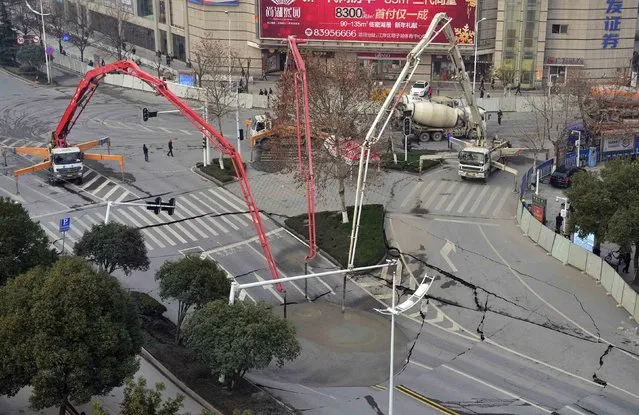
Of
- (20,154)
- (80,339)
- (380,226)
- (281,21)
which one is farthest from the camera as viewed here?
(281,21)

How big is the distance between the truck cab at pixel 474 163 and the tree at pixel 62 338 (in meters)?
36.9

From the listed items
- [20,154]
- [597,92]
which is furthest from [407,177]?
[20,154]

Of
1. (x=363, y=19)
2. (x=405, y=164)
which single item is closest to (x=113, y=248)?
(x=405, y=164)

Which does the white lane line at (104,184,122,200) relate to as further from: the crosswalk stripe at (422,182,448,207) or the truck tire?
the truck tire

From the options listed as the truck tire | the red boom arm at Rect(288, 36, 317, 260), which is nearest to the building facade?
the truck tire

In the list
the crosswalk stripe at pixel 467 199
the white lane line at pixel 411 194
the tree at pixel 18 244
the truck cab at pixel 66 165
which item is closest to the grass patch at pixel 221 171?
the truck cab at pixel 66 165

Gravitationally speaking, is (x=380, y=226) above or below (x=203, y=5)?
below

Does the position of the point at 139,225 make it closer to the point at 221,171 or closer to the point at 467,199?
the point at 221,171

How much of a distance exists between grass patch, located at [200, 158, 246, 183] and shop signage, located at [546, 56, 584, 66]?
43.1 meters

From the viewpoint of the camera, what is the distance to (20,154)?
233 feet

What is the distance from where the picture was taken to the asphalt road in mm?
37000

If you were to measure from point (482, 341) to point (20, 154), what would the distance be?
45388mm

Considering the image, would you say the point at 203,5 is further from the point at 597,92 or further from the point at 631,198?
the point at 631,198

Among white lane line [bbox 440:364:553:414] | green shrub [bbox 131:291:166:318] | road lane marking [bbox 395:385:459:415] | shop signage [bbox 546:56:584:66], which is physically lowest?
road lane marking [bbox 395:385:459:415]
